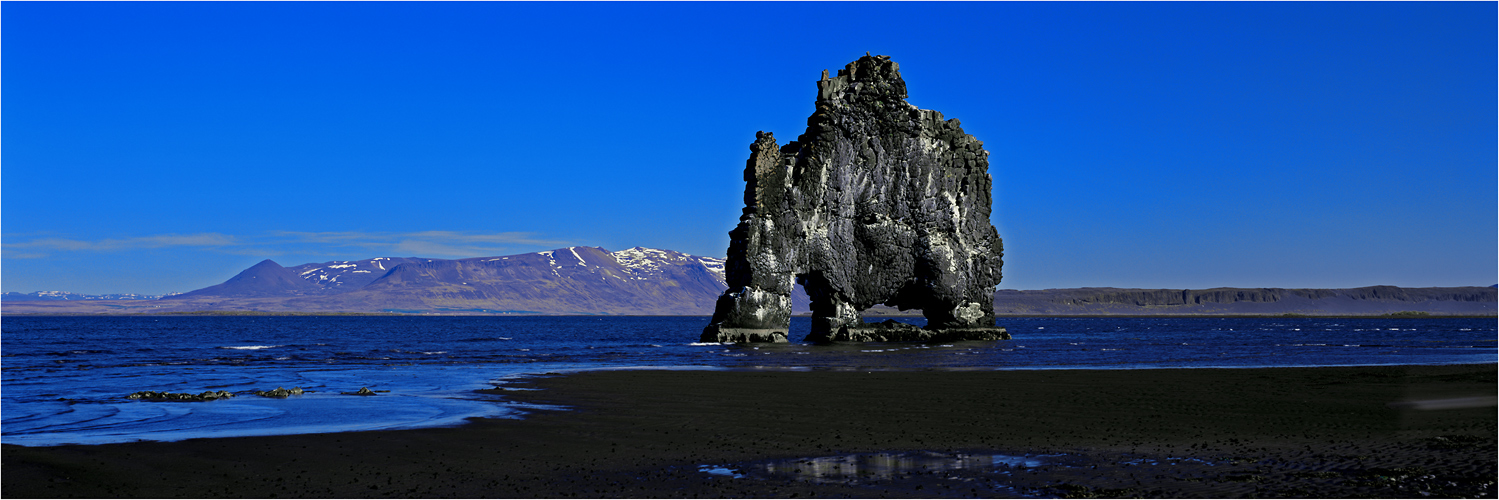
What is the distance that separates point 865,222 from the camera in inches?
2778

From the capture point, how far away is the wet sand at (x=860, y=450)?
11.5 metres

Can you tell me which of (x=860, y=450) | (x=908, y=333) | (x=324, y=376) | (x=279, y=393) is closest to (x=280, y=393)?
(x=279, y=393)

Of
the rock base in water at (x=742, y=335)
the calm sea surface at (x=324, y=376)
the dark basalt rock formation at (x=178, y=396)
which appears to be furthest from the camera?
the rock base in water at (x=742, y=335)

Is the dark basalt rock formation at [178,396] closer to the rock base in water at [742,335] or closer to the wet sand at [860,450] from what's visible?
the wet sand at [860,450]

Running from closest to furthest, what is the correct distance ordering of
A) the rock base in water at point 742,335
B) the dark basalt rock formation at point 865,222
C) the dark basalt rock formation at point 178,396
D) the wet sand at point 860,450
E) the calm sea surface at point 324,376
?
1. the wet sand at point 860,450
2. the calm sea surface at point 324,376
3. the dark basalt rock formation at point 178,396
4. the rock base in water at point 742,335
5. the dark basalt rock formation at point 865,222

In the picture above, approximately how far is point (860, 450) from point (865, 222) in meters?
56.4

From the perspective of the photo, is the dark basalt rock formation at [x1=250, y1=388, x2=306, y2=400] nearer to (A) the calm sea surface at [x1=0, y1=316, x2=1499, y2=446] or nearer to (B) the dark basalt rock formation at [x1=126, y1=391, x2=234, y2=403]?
(A) the calm sea surface at [x1=0, y1=316, x2=1499, y2=446]

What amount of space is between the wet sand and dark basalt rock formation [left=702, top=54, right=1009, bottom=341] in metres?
42.5

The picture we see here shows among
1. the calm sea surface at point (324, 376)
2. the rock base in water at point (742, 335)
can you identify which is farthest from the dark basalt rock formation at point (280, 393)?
the rock base in water at point (742, 335)

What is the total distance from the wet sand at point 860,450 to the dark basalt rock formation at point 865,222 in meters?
42.5

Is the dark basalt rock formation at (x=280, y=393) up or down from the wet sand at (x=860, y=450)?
up

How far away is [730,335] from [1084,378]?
36.4 metres

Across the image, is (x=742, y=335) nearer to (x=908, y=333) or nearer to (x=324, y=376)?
(x=908, y=333)

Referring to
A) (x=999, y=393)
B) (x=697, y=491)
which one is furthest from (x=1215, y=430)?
(x=697, y=491)
